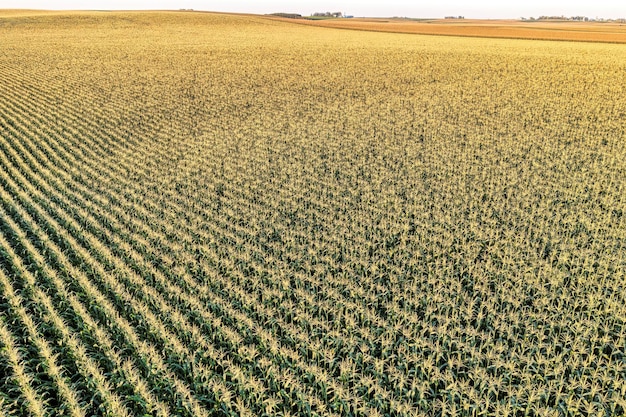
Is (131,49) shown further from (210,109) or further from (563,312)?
(563,312)

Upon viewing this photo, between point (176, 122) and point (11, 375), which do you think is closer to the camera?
point (11, 375)

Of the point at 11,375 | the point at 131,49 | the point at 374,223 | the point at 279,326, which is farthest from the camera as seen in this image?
the point at 131,49

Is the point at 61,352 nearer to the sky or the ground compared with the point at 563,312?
nearer to the ground

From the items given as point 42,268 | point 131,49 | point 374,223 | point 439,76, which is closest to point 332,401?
point 374,223

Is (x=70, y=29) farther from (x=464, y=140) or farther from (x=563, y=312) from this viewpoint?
(x=563, y=312)

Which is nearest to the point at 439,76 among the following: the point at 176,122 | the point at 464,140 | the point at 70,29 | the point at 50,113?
the point at 464,140

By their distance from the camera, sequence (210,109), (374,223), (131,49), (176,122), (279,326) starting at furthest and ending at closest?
1. (131,49)
2. (210,109)
3. (176,122)
4. (374,223)
5. (279,326)
